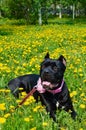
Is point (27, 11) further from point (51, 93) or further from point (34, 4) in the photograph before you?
point (51, 93)

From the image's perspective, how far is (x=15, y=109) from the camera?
228 inches

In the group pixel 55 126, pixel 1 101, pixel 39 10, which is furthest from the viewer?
pixel 39 10

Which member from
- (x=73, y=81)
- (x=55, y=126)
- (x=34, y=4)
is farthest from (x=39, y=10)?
(x=55, y=126)

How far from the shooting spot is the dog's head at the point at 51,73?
5844 millimetres

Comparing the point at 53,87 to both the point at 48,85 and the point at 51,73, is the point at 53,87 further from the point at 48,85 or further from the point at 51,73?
the point at 51,73

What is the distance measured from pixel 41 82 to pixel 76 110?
0.73m

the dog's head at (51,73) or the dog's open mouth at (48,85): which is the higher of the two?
the dog's head at (51,73)

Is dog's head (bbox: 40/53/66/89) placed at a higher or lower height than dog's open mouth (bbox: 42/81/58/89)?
higher

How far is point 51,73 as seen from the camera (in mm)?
5844

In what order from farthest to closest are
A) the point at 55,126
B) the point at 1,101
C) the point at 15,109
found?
the point at 1,101
the point at 15,109
the point at 55,126

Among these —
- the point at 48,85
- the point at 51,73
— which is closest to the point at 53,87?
the point at 48,85

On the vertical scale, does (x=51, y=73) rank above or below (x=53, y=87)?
above

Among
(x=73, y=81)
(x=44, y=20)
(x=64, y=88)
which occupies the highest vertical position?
(x=64, y=88)

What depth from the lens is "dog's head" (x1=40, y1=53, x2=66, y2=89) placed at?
584cm
